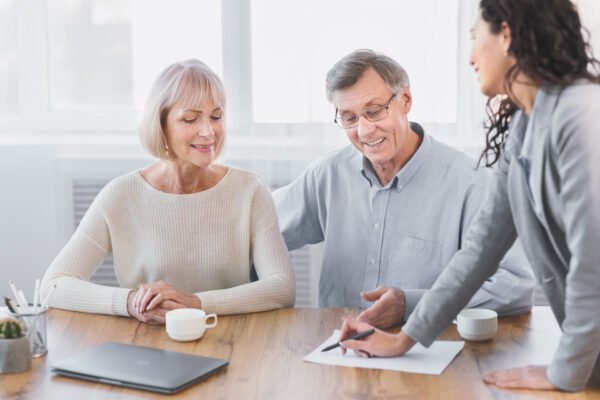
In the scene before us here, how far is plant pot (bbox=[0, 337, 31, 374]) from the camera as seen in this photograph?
5.50 ft

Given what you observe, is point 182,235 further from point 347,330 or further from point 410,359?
point 410,359

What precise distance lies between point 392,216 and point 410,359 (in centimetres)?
72

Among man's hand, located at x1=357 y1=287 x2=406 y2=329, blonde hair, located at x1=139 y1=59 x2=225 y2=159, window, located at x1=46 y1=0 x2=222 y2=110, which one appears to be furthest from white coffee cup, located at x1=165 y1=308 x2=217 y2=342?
window, located at x1=46 y1=0 x2=222 y2=110

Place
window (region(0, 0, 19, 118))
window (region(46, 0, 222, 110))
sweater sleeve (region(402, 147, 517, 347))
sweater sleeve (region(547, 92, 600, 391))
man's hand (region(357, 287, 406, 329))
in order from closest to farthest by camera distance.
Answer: sweater sleeve (region(547, 92, 600, 391)), sweater sleeve (region(402, 147, 517, 347)), man's hand (region(357, 287, 406, 329)), window (region(46, 0, 222, 110)), window (region(0, 0, 19, 118))

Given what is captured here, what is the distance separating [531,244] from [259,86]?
2144mm

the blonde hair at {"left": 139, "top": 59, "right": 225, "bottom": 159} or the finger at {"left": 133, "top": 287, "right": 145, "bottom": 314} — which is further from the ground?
the blonde hair at {"left": 139, "top": 59, "right": 225, "bottom": 159}

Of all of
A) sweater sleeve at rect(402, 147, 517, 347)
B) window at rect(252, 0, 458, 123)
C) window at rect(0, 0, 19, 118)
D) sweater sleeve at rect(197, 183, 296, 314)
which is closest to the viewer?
sweater sleeve at rect(402, 147, 517, 347)

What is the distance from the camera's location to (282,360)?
1737 millimetres

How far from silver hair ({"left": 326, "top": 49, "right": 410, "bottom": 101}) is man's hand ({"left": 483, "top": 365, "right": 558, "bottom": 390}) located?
964 mm

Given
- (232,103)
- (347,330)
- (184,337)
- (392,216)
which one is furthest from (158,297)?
(232,103)

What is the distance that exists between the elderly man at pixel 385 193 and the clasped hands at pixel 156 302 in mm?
489

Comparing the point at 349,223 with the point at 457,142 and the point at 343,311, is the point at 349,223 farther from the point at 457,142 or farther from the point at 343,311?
the point at 457,142

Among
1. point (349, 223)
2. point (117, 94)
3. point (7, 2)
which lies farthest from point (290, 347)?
point (7, 2)

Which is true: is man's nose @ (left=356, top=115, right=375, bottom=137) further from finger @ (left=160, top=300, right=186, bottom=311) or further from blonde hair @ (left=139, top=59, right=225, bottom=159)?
finger @ (left=160, top=300, right=186, bottom=311)
